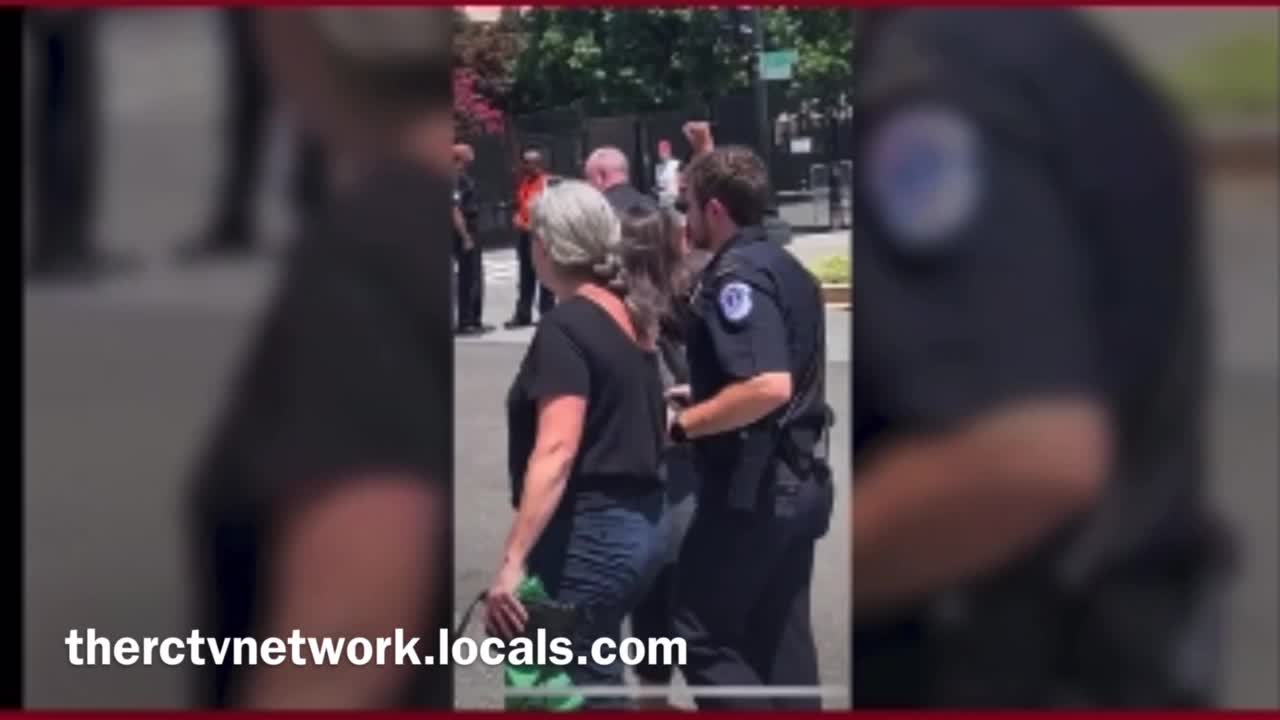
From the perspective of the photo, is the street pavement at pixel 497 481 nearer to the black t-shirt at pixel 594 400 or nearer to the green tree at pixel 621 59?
the black t-shirt at pixel 594 400

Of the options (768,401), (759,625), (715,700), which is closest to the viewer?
(715,700)

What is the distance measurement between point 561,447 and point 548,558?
166 millimetres

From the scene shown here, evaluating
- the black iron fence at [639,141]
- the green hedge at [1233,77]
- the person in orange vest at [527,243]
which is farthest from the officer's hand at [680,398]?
the green hedge at [1233,77]

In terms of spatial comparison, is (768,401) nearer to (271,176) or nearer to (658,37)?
(658,37)

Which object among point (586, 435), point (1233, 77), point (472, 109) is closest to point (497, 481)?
point (586, 435)

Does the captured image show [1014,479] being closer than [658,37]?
Yes

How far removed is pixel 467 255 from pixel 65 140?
880 mm

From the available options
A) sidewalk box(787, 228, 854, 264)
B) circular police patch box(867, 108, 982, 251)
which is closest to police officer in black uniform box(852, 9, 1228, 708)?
circular police patch box(867, 108, 982, 251)

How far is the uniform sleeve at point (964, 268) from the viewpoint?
220 cm

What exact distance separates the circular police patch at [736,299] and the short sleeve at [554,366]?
1.04ft

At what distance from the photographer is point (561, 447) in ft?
9.09

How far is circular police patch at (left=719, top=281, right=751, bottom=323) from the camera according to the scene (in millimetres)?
3064

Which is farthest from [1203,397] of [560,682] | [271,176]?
[271,176]

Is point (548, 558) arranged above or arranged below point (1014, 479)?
below
